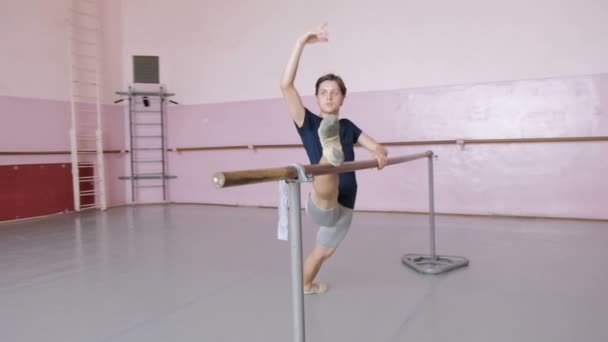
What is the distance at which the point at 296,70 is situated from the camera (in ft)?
6.86

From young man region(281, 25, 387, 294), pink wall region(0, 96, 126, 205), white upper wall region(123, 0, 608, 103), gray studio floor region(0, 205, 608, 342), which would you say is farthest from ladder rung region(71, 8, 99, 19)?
young man region(281, 25, 387, 294)

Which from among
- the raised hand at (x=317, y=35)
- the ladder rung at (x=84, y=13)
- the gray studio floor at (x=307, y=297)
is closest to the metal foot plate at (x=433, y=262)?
the gray studio floor at (x=307, y=297)

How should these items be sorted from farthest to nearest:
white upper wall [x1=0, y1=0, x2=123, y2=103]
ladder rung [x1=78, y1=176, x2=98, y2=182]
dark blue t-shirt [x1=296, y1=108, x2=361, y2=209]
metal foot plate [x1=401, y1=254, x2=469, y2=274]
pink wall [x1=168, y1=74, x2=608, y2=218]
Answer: ladder rung [x1=78, y1=176, x2=98, y2=182] → white upper wall [x1=0, y1=0, x2=123, y2=103] → pink wall [x1=168, y1=74, x2=608, y2=218] → metal foot plate [x1=401, y1=254, x2=469, y2=274] → dark blue t-shirt [x1=296, y1=108, x2=361, y2=209]

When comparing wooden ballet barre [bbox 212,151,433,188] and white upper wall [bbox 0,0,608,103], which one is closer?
→ wooden ballet barre [bbox 212,151,433,188]

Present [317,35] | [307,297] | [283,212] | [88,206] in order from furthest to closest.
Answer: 1. [88,206]
2. [307,297]
3. [317,35]
4. [283,212]

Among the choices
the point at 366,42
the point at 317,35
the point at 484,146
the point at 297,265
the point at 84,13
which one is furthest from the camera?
the point at 84,13

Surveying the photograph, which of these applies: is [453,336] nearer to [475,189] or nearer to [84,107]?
[475,189]

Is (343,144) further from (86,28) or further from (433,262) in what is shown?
(86,28)

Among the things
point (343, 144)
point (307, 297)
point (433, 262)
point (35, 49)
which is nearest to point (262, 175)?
point (343, 144)

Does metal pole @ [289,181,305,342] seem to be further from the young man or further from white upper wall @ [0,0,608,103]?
white upper wall @ [0,0,608,103]

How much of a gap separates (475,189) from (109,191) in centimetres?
552

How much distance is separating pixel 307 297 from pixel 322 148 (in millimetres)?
1007

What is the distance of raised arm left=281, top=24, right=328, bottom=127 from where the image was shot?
199 cm

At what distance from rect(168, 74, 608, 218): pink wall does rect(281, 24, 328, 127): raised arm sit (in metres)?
3.78
